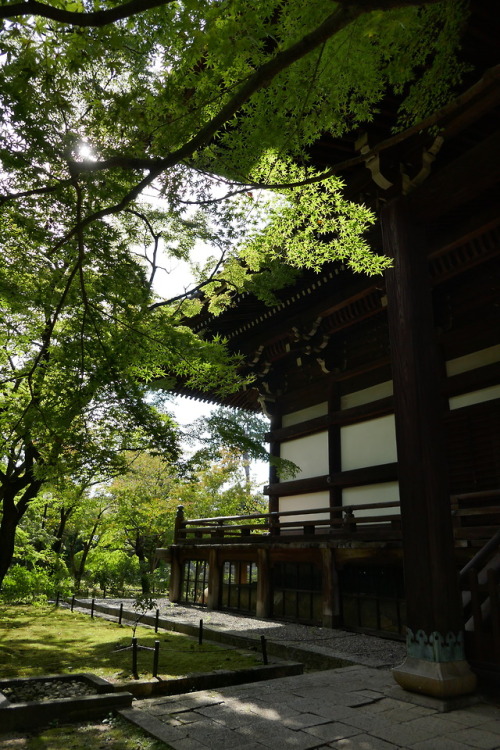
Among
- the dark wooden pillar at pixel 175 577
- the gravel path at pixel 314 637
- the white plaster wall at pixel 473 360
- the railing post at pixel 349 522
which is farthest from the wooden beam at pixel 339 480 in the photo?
the dark wooden pillar at pixel 175 577

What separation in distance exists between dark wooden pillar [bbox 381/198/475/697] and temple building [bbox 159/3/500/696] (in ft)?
0.05

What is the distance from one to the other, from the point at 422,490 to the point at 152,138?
171 inches

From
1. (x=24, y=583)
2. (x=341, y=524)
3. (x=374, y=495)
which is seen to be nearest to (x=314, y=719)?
(x=341, y=524)

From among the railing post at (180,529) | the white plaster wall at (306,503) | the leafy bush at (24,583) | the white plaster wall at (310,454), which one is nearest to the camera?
the white plaster wall at (306,503)

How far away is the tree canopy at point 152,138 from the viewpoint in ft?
12.1

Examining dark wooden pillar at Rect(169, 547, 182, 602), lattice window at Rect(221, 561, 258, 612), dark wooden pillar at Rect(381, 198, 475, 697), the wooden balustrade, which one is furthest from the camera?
dark wooden pillar at Rect(169, 547, 182, 602)

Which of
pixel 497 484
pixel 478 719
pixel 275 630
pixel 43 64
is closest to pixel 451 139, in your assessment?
pixel 43 64

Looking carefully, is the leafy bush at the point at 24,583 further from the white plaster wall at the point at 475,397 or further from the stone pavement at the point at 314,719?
the white plaster wall at the point at 475,397

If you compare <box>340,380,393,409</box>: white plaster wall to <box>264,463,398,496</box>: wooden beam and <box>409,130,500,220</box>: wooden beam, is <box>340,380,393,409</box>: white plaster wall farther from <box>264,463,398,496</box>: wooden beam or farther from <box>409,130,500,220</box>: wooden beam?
<box>409,130,500,220</box>: wooden beam

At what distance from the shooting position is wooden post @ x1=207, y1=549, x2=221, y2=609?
12.1m

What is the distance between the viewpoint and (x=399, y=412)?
512 cm

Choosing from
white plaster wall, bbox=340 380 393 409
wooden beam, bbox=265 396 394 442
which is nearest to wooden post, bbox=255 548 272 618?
wooden beam, bbox=265 396 394 442

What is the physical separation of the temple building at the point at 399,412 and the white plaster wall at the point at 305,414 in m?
0.04

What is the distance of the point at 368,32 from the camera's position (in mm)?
3250
